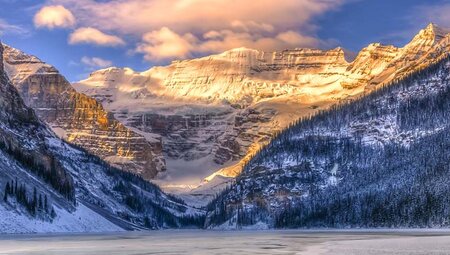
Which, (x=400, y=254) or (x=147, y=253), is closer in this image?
(x=400, y=254)

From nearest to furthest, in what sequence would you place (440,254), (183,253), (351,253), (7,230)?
(440,254)
(351,253)
(183,253)
(7,230)

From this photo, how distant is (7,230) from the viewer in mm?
193250

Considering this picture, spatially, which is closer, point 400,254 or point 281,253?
point 400,254

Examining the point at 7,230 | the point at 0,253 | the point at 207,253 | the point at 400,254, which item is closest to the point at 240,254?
the point at 207,253

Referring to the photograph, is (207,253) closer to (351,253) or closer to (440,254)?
(351,253)

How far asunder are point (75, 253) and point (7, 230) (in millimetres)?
106585

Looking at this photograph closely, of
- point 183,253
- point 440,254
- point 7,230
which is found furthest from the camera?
point 7,230

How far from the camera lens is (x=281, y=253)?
298 ft

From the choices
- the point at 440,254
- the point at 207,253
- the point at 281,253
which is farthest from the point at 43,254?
the point at 440,254

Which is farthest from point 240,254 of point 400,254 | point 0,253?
point 0,253

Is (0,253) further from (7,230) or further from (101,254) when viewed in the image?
(7,230)

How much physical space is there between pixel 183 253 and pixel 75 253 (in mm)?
13569

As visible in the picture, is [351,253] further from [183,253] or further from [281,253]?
[183,253]

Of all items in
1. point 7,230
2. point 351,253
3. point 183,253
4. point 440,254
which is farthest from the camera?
point 7,230
